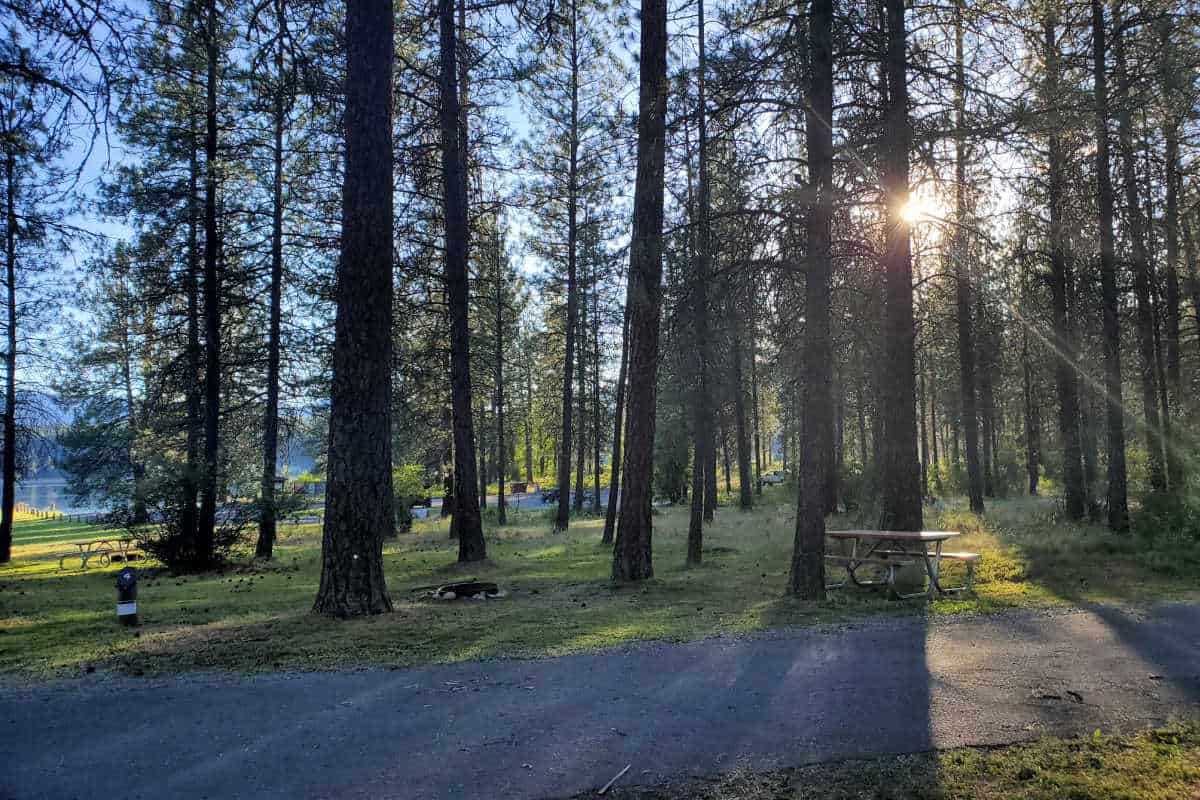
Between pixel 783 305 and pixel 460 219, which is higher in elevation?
pixel 460 219

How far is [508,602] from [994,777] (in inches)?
259

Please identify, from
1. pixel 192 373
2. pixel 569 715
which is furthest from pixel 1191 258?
pixel 192 373

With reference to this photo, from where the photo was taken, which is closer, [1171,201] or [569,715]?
[569,715]

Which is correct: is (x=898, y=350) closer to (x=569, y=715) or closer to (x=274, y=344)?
(x=569, y=715)

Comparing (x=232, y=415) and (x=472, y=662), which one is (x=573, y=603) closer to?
(x=472, y=662)

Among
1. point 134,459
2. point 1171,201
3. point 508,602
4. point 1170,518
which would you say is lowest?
point 508,602

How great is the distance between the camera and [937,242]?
1116 centimetres

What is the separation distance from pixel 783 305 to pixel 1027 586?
4.96m

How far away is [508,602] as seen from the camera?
9492 millimetres

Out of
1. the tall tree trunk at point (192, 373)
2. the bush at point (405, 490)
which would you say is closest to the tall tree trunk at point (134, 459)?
the tall tree trunk at point (192, 373)

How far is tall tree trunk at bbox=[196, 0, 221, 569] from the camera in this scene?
1599 centimetres

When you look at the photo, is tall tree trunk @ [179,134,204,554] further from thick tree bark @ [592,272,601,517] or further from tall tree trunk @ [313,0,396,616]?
thick tree bark @ [592,272,601,517]

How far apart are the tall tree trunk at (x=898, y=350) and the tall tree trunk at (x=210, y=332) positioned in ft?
44.5

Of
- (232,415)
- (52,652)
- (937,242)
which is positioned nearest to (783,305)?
(937,242)
